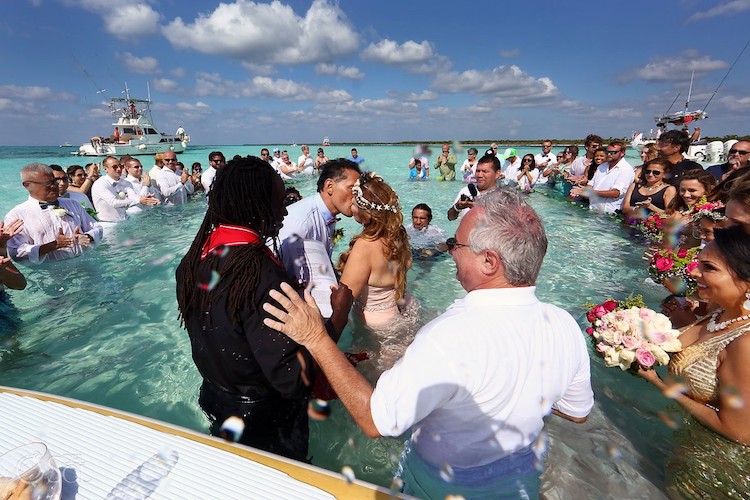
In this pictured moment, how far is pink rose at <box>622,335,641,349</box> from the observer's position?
2389 mm

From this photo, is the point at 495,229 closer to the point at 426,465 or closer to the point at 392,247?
the point at 426,465

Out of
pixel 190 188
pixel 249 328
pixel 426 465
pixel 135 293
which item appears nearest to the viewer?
pixel 249 328

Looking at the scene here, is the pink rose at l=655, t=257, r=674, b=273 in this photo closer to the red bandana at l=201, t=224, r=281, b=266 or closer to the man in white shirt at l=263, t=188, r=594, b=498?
the man in white shirt at l=263, t=188, r=594, b=498

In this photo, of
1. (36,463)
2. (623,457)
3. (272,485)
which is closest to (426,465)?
(272,485)

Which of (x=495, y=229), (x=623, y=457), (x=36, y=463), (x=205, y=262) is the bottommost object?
(x=623, y=457)

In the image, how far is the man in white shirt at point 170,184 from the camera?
1220 centimetres

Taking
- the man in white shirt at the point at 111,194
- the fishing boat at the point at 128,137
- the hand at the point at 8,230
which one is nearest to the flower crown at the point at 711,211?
the hand at the point at 8,230

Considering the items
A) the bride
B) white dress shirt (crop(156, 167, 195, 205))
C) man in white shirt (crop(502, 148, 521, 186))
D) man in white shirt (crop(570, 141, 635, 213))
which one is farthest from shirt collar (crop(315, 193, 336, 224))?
man in white shirt (crop(502, 148, 521, 186))

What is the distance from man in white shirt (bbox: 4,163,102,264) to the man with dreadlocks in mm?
4521

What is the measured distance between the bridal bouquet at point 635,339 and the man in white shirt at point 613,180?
26.5 ft

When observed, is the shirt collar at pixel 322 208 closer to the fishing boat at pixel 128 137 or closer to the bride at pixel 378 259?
the bride at pixel 378 259

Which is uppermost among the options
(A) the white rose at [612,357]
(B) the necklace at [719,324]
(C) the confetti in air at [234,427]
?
(B) the necklace at [719,324]

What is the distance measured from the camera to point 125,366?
4172mm

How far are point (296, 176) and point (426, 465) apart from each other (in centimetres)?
2216
